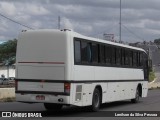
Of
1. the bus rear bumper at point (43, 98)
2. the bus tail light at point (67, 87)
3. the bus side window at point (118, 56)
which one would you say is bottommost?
the bus rear bumper at point (43, 98)

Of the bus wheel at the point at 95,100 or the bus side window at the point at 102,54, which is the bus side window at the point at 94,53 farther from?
the bus wheel at the point at 95,100

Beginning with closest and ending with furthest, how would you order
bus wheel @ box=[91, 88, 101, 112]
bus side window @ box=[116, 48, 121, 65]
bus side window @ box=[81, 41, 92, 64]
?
1. bus side window @ box=[81, 41, 92, 64]
2. bus wheel @ box=[91, 88, 101, 112]
3. bus side window @ box=[116, 48, 121, 65]

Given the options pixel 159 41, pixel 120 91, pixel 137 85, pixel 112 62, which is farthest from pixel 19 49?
pixel 159 41

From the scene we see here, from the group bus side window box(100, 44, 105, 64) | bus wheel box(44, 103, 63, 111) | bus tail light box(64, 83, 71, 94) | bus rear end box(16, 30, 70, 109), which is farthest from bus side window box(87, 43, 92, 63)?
bus wheel box(44, 103, 63, 111)

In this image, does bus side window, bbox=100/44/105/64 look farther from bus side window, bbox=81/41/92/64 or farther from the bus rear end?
the bus rear end

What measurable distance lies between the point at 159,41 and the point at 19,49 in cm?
15518

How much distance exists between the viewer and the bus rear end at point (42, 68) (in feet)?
56.0

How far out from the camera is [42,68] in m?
17.5

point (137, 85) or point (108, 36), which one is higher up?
point (108, 36)

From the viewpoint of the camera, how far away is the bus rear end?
17.1 meters

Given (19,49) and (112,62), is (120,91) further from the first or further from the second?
(19,49)

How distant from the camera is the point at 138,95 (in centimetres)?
2631

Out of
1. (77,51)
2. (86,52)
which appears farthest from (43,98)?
(86,52)

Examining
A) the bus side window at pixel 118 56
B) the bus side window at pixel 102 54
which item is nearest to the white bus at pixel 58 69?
the bus side window at pixel 102 54
